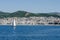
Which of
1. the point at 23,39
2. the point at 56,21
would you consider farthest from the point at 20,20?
the point at 23,39

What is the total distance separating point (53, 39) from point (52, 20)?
94771 millimetres

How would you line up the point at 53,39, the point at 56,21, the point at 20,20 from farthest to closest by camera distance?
the point at 20,20 < the point at 56,21 < the point at 53,39

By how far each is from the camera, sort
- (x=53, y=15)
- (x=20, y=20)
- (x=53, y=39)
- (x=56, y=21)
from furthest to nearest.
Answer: (x=53, y=15) → (x=20, y=20) → (x=56, y=21) → (x=53, y=39)

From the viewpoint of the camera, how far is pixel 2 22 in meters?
137

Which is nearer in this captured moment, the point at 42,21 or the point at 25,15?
the point at 42,21

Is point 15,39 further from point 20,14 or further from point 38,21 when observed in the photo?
point 20,14

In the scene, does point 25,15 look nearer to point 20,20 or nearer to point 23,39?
point 20,20

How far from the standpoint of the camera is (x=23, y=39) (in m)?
44.1

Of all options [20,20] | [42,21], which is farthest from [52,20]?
[20,20]

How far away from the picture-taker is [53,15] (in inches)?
6147

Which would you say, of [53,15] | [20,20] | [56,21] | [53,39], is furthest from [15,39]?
[53,15]

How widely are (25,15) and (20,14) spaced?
473 cm

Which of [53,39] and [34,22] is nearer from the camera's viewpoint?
[53,39]

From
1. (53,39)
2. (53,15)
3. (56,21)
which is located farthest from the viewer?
(53,15)
